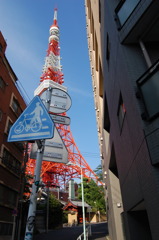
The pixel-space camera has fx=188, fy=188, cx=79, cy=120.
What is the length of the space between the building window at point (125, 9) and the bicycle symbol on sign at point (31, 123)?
148 inches

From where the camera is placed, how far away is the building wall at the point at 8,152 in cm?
1255

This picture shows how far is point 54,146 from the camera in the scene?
3.65 metres

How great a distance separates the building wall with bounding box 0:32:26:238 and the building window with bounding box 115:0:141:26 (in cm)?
1048

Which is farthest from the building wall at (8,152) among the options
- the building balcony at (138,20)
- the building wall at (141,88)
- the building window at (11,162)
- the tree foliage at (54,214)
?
the tree foliage at (54,214)

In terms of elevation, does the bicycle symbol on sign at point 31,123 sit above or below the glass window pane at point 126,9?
below

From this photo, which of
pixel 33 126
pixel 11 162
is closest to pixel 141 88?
pixel 33 126

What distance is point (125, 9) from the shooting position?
5363mm

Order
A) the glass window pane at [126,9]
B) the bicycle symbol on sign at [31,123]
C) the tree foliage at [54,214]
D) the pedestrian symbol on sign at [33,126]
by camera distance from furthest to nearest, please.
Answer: the tree foliage at [54,214] → the glass window pane at [126,9] → the bicycle symbol on sign at [31,123] → the pedestrian symbol on sign at [33,126]

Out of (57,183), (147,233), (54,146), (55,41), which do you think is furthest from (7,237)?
(55,41)

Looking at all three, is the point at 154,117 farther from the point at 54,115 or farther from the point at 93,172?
the point at 93,172

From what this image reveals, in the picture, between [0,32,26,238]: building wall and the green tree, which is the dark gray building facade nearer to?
[0,32,26,238]: building wall

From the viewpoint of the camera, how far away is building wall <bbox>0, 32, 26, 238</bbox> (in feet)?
41.2

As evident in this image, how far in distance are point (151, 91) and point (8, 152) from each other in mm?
12327

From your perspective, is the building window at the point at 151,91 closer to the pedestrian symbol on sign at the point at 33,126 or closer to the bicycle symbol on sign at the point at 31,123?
the pedestrian symbol on sign at the point at 33,126
